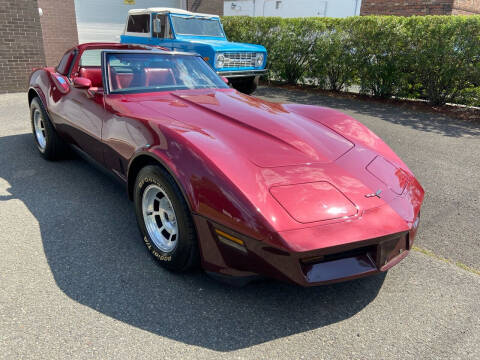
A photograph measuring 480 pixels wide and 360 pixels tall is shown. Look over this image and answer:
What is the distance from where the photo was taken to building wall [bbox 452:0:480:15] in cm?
1560

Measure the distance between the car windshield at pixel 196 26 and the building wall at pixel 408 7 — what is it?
34.2ft

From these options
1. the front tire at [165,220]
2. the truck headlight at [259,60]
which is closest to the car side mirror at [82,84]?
the front tire at [165,220]

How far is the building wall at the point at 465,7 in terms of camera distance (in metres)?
15.6

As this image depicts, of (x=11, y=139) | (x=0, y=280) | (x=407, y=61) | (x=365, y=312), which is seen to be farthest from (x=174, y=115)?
(x=407, y=61)

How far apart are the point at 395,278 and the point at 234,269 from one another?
118 centimetres

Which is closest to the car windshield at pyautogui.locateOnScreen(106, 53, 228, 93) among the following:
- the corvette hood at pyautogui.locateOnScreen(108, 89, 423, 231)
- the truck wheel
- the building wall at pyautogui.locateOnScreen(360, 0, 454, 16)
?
the corvette hood at pyautogui.locateOnScreen(108, 89, 423, 231)

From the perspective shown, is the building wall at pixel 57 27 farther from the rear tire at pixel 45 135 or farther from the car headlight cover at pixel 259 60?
the rear tire at pixel 45 135

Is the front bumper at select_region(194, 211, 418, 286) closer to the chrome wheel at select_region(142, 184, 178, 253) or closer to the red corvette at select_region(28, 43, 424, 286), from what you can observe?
the red corvette at select_region(28, 43, 424, 286)

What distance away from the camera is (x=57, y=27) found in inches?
523

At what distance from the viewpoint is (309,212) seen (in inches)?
81.4

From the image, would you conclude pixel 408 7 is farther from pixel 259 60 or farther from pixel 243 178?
pixel 243 178

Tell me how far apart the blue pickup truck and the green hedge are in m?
1.86

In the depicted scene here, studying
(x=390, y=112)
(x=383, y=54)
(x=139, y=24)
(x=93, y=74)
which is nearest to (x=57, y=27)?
(x=139, y=24)

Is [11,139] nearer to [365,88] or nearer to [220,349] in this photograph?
[220,349]
